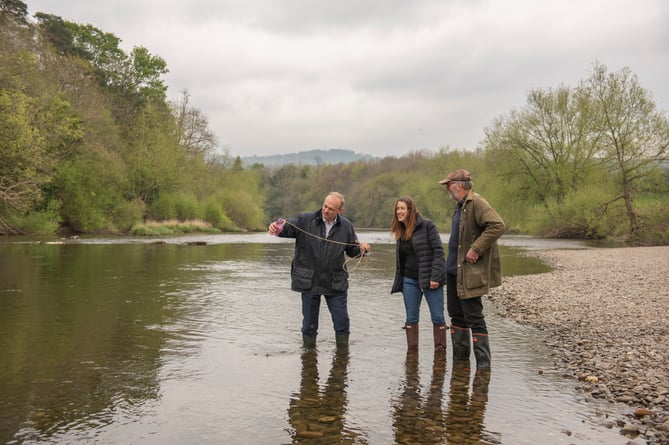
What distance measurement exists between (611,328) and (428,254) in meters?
3.99

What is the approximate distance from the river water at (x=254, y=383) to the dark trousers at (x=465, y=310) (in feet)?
1.89

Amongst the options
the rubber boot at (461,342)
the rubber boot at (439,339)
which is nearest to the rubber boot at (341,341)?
the rubber boot at (439,339)

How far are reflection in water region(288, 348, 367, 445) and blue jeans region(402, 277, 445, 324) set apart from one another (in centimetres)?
119

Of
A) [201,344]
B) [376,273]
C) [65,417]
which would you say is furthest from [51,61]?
[65,417]

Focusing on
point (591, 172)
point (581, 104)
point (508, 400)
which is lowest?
point (508, 400)

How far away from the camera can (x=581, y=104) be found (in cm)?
4538

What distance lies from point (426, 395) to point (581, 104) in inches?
1775

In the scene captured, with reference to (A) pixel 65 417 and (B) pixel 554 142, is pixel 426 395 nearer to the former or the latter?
(A) pixel 65 417

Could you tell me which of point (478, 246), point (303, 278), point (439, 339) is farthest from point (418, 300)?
point (303, 278)

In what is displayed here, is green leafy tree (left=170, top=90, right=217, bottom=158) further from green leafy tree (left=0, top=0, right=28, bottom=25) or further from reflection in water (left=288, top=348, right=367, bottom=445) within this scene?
reflection in water (left=288, top=348, right=367, bottom=445)

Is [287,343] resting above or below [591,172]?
below

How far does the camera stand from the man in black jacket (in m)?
7.68

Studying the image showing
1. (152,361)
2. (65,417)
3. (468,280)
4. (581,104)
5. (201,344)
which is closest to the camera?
(65,417)

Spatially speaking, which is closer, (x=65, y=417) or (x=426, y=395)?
(x=65, y=417)
